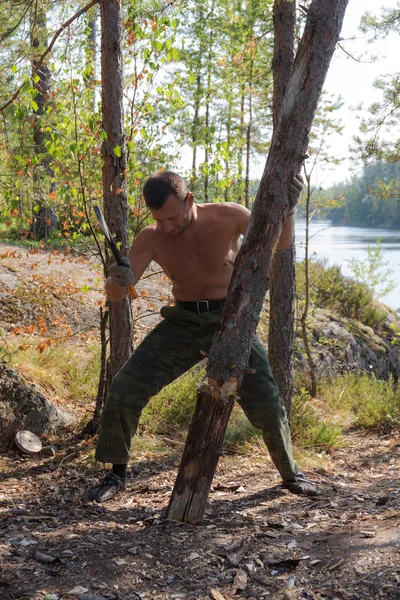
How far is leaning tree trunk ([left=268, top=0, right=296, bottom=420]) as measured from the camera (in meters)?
5.01

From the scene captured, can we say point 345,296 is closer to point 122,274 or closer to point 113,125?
point 113,125

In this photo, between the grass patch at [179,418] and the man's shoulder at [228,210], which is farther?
the grass patch at [179,418]

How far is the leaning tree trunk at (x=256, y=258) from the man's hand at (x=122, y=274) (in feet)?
2.21

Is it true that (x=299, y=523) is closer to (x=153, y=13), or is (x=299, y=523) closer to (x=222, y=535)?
(x=222, y=535)

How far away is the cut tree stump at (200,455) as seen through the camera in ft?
11.1

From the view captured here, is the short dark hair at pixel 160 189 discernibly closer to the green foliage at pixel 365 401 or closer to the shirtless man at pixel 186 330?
the shirtless man at pixel 186 330

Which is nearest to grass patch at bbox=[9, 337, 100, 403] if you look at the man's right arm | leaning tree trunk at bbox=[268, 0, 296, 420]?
leaning tree trunk at bbox=[268, 0, 296, 420]

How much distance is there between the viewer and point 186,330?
396 centimetres

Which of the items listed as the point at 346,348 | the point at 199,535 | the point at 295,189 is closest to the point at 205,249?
the point at 295,189

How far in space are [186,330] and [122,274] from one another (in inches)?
21.3

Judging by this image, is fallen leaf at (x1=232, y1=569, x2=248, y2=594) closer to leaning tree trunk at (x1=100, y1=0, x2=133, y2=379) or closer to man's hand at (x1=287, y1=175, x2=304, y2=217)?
man's hand at (x1=287, y1=175, x2=304, y2=217)

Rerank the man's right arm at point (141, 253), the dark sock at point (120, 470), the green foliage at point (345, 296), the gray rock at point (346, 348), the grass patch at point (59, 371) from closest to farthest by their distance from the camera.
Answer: the man's right arm at point (141, 253)
the dark sock at point (120, 470)
the grass patch at point (59, 371)
the gray rock at point (346, 348)
the green foliage at point (345, 296)

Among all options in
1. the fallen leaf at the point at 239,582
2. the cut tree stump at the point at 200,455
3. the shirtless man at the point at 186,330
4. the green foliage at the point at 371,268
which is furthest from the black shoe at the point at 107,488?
the green foliage at the point at 371,268

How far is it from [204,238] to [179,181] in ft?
1.23
